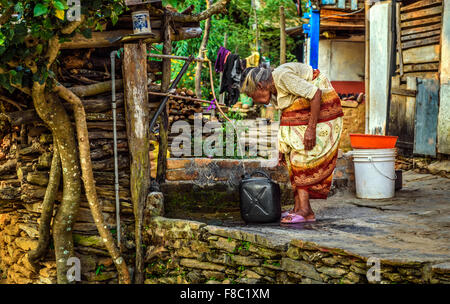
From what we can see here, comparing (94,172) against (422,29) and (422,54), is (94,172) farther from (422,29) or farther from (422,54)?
(422,29)

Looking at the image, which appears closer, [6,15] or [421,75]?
[6,15]

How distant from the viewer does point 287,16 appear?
58.9 feet

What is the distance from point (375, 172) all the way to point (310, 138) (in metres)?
1.46

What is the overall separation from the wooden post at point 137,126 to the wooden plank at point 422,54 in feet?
15.5

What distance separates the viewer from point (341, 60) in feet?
44.7

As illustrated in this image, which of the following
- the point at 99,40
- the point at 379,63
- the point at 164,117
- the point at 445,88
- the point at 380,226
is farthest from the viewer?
the point at 379,63

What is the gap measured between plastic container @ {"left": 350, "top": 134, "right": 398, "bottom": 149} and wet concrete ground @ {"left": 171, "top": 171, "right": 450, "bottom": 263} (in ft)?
2.02

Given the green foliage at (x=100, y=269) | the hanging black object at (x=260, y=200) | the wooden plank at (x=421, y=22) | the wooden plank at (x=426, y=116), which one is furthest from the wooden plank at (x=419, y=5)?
the green foliage at (x=100, y=269)

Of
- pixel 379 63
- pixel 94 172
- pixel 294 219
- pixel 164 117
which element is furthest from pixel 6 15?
pixel 379 63

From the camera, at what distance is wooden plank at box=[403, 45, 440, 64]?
7696 mm

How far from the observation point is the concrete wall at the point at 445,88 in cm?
736

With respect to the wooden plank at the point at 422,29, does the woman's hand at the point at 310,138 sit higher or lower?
lower

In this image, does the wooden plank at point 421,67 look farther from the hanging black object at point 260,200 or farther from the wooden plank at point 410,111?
the hanging black object at point 260,200

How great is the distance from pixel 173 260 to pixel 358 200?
2.28 meters
